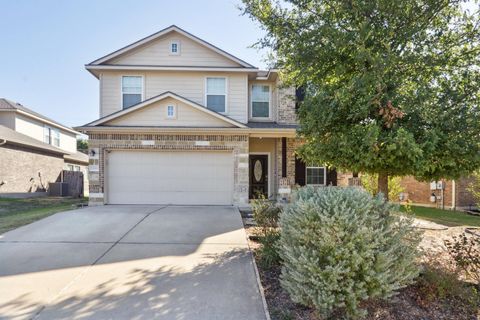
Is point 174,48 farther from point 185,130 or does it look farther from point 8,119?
point 8,119

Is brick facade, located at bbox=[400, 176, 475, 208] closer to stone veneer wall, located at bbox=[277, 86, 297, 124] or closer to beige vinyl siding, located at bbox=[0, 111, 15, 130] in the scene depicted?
stone veneer wall, located at bbox=[277, 86, 297, 124]

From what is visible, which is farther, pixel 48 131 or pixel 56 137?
pixel 56 137

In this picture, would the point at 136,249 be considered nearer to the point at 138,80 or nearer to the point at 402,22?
Result: the point at 402,22

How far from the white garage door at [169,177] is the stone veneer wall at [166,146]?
0.29 m

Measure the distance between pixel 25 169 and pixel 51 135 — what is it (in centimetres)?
671

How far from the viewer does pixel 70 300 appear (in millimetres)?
4051

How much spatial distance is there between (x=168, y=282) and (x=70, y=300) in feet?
4.53

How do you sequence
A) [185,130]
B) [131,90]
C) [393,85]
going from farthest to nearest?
1. [131,90]
2. [185,130]
3. [393,85]

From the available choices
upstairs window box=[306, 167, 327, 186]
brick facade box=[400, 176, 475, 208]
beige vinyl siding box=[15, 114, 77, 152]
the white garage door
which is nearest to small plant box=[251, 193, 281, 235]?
the white garage door

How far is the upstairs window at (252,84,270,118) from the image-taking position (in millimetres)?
14016

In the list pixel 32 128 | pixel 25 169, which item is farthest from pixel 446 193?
pixel 32 128

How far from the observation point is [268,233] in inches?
231

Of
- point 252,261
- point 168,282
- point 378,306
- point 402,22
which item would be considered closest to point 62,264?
point 168,282

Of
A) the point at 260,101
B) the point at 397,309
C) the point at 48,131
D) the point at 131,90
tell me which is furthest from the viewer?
the point at 48,131
